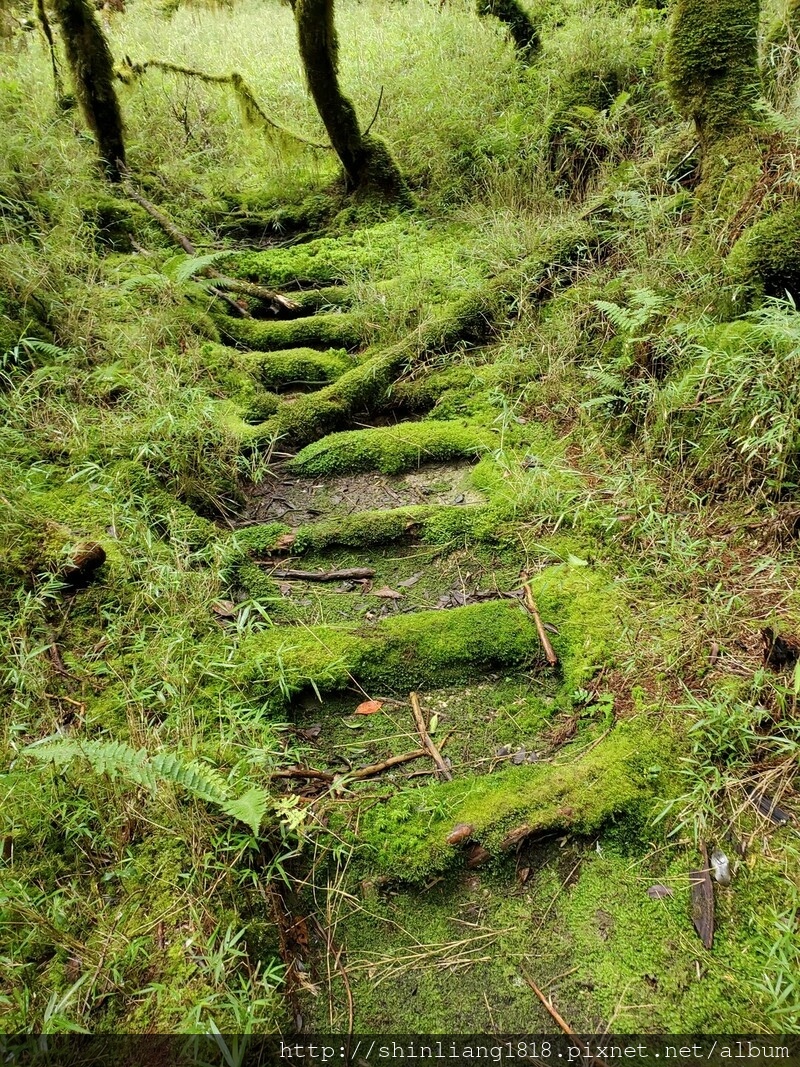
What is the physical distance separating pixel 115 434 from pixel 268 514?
0.94 meters

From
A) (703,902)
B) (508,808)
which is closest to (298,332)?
(508,808)

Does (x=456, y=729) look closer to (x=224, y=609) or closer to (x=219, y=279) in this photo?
(x=224, y=609)

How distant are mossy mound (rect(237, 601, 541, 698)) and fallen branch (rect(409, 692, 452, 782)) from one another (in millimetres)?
87

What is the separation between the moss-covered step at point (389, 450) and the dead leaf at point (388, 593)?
1034 millimetres

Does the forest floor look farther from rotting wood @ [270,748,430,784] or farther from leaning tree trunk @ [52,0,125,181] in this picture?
leaning tree trunk @ [52,0,125,181]

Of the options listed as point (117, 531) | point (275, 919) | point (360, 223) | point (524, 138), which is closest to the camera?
point (275, 919)

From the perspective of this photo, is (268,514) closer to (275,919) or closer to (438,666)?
(438,666)

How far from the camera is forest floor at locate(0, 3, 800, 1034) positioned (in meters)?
1.76

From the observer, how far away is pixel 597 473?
10.8 ft

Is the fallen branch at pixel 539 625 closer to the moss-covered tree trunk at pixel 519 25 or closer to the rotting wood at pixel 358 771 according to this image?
the rotting wood at pixel 358 771

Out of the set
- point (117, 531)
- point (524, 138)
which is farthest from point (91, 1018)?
point (524, 138)

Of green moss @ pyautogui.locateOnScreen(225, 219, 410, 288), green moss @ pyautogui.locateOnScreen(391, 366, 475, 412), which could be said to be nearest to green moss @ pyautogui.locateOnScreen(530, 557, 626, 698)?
green moss @ pyautogui.locateOnScreen(391, 366, 475, 412)

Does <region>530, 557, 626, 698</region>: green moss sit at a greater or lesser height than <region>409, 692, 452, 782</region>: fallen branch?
greater

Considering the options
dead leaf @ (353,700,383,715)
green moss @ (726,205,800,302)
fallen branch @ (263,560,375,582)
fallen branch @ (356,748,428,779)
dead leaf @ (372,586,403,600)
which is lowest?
fallen branch @ (356,748,428,779)
